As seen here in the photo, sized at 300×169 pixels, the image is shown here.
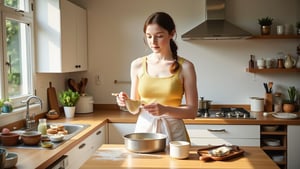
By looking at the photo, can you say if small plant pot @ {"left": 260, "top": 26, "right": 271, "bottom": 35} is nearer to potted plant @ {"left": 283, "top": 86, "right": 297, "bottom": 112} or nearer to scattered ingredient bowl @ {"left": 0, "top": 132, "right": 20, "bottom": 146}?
potted plant @ {"left": 283, "top": 86, "right": 297, "bottom": 112}

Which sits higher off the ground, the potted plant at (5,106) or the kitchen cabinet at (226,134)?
the potted plant at (5,106)

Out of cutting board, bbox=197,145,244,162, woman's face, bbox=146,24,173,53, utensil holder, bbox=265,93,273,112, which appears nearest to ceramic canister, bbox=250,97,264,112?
utensil holder, bbox=265,93,273,112

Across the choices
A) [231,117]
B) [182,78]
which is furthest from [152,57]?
[231,117]

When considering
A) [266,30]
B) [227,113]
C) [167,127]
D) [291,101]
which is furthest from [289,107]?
[167,127]

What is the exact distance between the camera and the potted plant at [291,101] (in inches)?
152

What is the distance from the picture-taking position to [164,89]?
206 cm

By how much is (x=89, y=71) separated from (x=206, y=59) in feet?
4.56

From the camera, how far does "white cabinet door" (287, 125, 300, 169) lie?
3.42 metres

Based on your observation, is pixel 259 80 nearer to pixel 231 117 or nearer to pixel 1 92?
pixel 231 117

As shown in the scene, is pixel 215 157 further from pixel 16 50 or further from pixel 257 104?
pixel 257 104

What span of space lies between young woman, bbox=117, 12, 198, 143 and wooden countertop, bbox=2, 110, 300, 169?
591 millimetres

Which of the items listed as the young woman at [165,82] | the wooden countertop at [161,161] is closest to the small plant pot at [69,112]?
the young woman at [165,82]

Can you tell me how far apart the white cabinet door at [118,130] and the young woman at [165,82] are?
4.79 ft

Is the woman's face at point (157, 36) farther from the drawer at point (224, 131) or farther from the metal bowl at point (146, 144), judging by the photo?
the drawer at point (224, 131)
